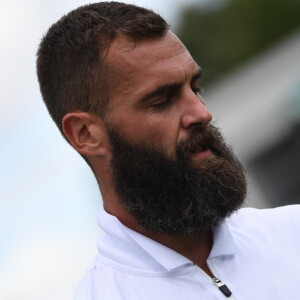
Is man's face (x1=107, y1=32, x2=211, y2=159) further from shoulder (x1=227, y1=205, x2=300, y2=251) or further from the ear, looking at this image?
shoulder (x1=227, y1=205, x2=300, y2=251)

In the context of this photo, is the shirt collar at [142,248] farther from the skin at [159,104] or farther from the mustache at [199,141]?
the mustache at [199,141]

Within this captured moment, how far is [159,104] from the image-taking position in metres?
3.22

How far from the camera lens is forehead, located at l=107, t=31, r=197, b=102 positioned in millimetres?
3209

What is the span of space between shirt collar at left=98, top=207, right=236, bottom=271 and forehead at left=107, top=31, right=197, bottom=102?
1.88 feet

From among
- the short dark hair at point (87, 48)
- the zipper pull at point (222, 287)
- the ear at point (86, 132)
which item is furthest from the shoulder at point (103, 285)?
the short dark hair at point (87, 48)

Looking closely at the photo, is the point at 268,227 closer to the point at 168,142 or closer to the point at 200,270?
the point at 200,270

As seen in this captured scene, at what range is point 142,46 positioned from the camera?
3.25 meters

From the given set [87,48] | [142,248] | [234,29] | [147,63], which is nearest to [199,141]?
[147,63]

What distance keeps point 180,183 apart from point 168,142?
0.19 metres

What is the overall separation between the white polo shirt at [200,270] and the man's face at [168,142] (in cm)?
12

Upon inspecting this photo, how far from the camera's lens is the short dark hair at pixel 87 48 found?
10.9 ft

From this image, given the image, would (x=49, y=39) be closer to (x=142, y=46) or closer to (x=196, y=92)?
(x=142, y=46)

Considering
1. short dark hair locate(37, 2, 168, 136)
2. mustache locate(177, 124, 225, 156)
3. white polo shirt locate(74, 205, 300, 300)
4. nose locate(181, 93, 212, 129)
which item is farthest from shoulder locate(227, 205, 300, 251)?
short dark hair locate(37, 2, 168, 136)

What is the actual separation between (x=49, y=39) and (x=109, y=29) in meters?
0.35
